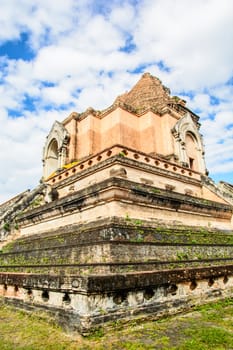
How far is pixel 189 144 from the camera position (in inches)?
741

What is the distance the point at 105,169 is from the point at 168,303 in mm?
6252

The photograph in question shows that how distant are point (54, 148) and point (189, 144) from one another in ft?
33.2

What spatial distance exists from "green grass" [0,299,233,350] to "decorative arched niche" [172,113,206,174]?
1241 centimetres

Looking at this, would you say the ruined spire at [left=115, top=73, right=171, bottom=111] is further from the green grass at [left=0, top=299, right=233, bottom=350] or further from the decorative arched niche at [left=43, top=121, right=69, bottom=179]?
the green grass at [left=0, top=299, right=233, bottom=350]

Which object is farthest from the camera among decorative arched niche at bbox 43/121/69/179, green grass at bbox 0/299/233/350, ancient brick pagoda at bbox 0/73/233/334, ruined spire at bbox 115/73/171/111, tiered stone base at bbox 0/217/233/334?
ruined spire at bbox 115/73/171/111

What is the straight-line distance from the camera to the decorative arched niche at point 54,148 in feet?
59.5

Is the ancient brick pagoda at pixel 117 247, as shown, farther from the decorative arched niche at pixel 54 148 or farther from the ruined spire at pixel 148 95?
the ruined spire at pixel 148 95

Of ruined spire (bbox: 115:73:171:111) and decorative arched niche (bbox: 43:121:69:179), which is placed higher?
ruined spire (bbox: 115:73:171:111)

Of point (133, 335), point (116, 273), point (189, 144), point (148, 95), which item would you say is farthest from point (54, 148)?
point (133, 335)

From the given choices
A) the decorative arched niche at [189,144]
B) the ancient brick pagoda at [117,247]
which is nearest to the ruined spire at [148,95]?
the decorative arched niche at [189,144]

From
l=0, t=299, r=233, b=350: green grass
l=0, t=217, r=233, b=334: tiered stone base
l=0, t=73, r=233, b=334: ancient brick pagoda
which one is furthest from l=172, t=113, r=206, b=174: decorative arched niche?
l=0, t=299, r=233, b=350: green grass

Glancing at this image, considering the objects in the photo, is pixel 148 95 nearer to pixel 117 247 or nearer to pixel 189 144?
pixel 189 144

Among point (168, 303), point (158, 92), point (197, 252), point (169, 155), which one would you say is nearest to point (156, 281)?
point (168, 303)

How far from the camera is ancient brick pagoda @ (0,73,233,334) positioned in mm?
5156
